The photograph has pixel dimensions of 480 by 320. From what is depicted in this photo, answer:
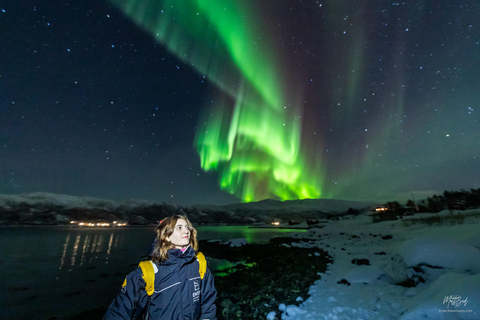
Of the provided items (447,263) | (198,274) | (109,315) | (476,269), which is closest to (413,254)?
(447,263)

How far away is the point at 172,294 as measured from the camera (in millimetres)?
3406

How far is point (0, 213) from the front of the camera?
18500 centimetres

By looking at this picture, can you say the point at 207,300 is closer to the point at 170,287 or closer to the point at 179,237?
the point at 170,287

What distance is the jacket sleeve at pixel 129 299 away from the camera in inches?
121

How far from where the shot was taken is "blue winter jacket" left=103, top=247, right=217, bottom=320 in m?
3.12

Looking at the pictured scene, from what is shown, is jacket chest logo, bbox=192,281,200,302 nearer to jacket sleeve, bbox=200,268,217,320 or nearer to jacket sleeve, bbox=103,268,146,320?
jacket sleeve, bbox=200,268,217,320

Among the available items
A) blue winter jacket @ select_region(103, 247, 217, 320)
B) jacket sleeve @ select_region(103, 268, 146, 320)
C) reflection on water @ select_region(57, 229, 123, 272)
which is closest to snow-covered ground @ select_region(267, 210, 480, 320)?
blue winter jacket @ select_region(103, 247, 217, 320)

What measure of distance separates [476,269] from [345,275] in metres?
4.62

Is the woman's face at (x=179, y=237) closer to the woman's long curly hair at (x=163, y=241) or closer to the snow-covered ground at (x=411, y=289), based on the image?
the woman's long curly hair at (x=163, y=241)

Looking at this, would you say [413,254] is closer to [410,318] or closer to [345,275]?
[345,275]

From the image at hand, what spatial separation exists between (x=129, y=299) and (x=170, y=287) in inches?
23.7

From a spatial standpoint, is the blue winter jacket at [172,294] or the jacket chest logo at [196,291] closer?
the blue winter jacket at [172,294]

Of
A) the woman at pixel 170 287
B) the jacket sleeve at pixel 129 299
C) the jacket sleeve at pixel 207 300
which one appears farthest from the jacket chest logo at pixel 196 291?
the jacket sleeve at pixel 129 299

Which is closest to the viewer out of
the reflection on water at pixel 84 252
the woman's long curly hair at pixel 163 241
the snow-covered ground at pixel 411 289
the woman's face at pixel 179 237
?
the woman's long curly hair at pixel 163 241
